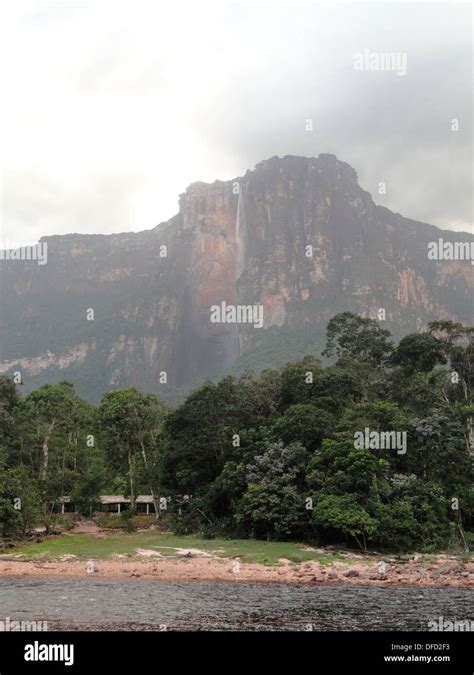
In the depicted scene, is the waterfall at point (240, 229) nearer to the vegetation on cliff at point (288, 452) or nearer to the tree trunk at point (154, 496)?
the vegetation on cliff at point (288, 452)

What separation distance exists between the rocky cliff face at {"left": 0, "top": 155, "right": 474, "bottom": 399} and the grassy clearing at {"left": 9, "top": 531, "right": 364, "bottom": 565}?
10346 cm

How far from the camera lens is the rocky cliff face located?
152250 millimetres

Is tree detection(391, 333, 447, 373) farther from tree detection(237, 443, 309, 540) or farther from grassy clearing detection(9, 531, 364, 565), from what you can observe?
grassy clearing detection(9, 531, 364, 565)

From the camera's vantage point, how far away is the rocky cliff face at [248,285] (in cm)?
15225

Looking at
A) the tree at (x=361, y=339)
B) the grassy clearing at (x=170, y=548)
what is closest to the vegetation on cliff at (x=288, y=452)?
the tree at (x=361, y=339)

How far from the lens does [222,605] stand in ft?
64.4

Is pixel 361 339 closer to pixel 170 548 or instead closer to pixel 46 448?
pixel 46 448

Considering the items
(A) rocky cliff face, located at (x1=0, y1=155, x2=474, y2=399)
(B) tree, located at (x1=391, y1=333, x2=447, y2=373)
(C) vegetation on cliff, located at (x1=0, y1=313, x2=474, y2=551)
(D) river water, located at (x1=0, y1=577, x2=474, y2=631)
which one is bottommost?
(D) river water, located at (x1=0, y1=577, x2=474, y2=631)

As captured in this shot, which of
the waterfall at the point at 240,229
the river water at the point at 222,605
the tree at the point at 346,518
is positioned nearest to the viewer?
the river water at the point at 222,605

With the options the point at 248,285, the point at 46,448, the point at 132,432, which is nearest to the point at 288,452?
the point at 132,432

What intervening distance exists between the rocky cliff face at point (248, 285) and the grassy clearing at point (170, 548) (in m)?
103

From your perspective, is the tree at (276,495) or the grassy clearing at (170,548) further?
the tree at (276,495)

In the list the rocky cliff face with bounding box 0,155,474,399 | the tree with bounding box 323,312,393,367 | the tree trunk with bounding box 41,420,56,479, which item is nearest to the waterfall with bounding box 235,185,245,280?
the rocky cliff face with bounding box 0,155,474,399

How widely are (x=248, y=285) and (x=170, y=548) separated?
132802mm
